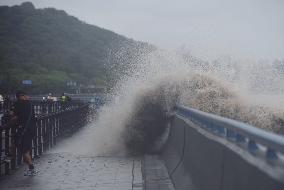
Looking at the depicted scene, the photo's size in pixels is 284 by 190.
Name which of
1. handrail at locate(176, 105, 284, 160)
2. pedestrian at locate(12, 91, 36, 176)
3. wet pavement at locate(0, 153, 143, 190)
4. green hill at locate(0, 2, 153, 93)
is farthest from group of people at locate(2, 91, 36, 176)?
green hill at locate(0, 2, 153, 93)

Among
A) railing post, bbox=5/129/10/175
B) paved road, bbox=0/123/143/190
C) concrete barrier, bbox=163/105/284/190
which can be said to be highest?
concrete barrier, bbox=163/105/284/190

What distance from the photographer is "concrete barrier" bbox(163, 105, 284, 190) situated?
401 centimetres

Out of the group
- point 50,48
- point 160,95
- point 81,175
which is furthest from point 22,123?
point 50,48

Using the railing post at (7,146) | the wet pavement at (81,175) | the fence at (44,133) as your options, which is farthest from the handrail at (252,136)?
the fence at (44,133)

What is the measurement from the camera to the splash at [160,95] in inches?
611

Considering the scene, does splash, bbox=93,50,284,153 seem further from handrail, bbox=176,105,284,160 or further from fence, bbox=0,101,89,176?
handrail, bbox=176,105,284,160

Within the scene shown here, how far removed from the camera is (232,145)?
5.55 m

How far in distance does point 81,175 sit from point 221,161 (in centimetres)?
693

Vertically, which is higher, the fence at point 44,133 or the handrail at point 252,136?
the handrail at point 252,136

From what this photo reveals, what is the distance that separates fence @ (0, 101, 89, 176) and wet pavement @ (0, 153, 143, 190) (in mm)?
331

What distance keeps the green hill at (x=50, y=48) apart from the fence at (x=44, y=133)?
86.7 m

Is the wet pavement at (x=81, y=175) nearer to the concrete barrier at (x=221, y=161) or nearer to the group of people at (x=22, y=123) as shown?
the group of people at (x=22, y=123)

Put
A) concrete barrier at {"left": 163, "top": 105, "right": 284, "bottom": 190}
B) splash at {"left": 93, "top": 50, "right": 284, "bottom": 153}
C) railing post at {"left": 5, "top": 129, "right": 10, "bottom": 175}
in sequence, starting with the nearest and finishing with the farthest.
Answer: concrete barrier at {"left": 163, "top": 105, "right": 284, "bottom": 190} → railing post at {"left": 5, "top": 129, "right": 10, "bottom": 175} → splash at {"left": 93, "top": 50, "right": 284, "bottom": 153}

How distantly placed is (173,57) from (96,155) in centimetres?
513
